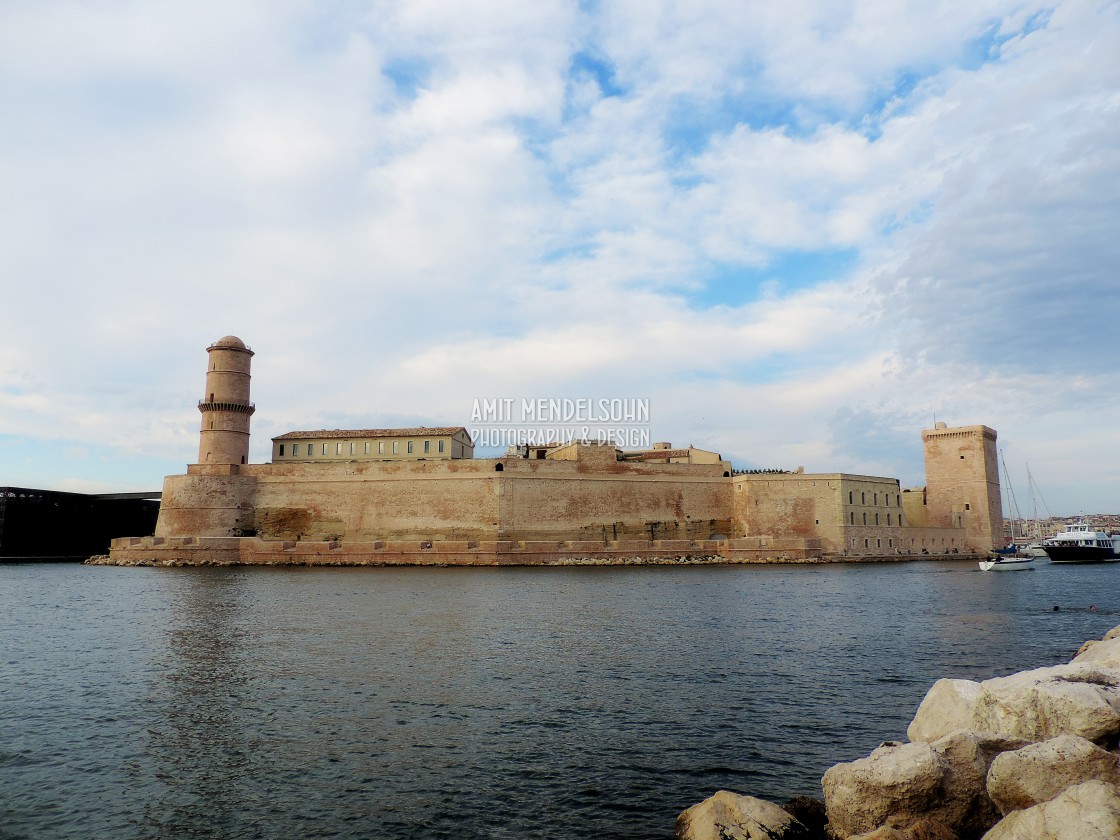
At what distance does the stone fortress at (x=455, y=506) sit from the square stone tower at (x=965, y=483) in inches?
367

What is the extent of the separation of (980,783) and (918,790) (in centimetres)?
43

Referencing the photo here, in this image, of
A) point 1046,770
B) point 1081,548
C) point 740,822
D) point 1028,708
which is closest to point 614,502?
point 1081,548

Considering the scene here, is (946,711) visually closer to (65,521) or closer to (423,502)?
(423,502)

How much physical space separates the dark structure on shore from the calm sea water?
96.4 ft

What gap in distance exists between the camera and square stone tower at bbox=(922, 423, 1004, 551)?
4634 centimetres

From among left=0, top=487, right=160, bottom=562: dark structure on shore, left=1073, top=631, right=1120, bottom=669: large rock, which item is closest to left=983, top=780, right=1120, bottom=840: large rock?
left=1073, top=631, right=1120, bottom=669: large rock

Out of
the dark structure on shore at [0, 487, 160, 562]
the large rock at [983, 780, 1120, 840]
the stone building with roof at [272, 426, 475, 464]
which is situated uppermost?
the stone building with roof at [272, 426, 475, 464]

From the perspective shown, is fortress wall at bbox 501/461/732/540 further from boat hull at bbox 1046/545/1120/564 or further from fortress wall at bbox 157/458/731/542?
boat hull at bbox 1046/545/1120/564

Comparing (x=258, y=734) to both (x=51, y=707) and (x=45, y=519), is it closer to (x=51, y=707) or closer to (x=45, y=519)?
(x=51, y=707)

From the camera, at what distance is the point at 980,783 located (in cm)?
427

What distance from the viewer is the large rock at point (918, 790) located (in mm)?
4156

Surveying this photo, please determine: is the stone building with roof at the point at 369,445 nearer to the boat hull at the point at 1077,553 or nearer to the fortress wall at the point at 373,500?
the fortress wall at the point at 373,500

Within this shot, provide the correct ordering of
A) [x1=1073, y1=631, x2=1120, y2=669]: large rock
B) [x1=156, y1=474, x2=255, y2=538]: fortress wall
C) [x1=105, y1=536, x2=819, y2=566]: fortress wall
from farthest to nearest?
[x1=156, y1=474, x2=255, y2=538]: fortress wall < [x1=105, y1=536, x2=819, y2=566]: fortress wall < [x1=1073, y1=631, x2=1120, y2=669]: large rock

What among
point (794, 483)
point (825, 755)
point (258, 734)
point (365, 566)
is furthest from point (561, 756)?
point (794, 483)
